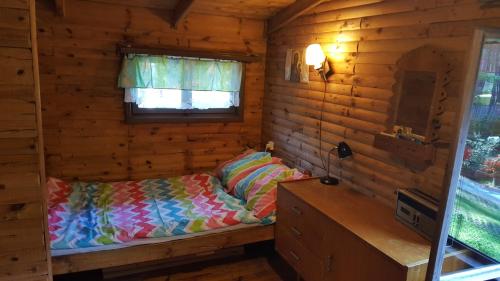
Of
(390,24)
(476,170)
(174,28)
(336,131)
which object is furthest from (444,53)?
(174,28)

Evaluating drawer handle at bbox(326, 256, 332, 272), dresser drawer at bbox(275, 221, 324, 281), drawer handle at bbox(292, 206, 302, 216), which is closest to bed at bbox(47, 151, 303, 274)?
dresser drawer at bbox(275, 221, 324, 281)

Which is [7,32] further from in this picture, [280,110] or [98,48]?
[280,110]

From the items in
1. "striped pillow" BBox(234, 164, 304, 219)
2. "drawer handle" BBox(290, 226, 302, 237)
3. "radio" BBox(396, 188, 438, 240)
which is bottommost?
"drawer handle" BBox(290, 226, 302, 237)

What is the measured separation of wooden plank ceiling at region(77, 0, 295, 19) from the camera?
10.8ft

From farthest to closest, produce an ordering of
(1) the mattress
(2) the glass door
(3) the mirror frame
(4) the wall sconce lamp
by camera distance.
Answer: (4) the wall sconce lamp, (1) the mattress, (3) the mirror frame, (2) the glass door

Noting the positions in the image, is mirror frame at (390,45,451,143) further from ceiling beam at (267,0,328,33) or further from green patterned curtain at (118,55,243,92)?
green patterned curtain at (118,55,243,92)

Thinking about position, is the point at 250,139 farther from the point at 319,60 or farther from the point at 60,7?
the point at 60,7

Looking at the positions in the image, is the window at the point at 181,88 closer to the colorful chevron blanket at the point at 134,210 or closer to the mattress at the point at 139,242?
the colorful chevron blanket at the point at 134,210

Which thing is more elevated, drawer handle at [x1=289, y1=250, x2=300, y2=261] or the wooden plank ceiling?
the wooden plank ceiling

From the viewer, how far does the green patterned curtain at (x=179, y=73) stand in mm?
3369

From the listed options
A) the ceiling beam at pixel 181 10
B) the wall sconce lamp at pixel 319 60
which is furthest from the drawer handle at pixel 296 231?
the ceiling beam at pixel 181 10

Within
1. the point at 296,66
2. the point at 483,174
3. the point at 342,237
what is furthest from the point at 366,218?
the point at 296,66

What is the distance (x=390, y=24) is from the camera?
227 centimetres

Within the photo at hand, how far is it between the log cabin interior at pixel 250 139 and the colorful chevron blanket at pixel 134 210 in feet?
0.06
